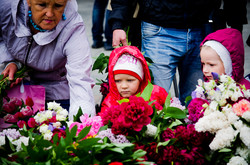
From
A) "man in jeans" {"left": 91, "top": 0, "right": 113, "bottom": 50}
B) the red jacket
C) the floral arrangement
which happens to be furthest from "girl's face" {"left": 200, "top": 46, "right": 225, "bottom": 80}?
"man in jeans" {"left": 91, "top": 0, "right": 113, "bottom": 50}

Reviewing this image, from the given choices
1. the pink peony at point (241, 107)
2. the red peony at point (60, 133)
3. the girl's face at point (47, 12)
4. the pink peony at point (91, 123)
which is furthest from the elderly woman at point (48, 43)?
the pink peony at point (241, 107)

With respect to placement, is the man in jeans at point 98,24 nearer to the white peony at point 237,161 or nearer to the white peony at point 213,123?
A: the white peony at point 213,123

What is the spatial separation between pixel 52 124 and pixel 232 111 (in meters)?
0.92

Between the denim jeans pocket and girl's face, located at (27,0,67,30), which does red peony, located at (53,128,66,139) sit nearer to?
girl's face, located at (27,0,67,30)

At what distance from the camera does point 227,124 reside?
5.23 ft

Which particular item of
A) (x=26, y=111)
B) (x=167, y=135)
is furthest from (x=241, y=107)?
(x=26, y=111)

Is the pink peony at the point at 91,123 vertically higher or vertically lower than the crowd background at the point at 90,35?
higher

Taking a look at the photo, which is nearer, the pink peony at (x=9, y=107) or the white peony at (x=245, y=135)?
the white peony at (x=245, y=135)

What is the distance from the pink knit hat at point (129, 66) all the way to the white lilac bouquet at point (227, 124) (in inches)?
35.3

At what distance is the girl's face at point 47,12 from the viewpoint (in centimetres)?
222

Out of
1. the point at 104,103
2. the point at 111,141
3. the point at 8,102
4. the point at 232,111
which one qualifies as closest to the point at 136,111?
the point at 111,141

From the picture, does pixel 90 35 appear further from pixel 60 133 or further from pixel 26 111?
pixel 60 133

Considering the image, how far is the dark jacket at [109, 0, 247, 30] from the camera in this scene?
265cm

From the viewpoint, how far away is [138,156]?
1.48 m
